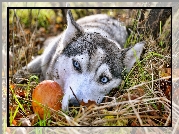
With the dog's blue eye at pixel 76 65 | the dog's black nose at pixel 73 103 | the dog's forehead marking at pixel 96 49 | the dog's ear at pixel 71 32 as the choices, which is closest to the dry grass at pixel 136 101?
the dog's black nose at pixel 73 103

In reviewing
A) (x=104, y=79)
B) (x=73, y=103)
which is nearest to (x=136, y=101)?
(x=104, y=79)

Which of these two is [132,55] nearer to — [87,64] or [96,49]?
[96,49]

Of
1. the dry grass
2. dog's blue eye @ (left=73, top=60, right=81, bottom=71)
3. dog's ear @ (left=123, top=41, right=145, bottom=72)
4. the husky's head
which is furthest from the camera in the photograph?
dog's ear @ (left=123, top=41, right=145, bottom=72)

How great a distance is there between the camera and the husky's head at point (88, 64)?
3.43m

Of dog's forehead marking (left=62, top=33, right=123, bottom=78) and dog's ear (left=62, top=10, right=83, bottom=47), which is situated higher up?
dog's ear (left=62, top=10, right=83, bottom=47)

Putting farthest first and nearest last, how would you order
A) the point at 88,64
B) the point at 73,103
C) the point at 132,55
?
the point at 132,55
the point at 88,64
the point at 73,103

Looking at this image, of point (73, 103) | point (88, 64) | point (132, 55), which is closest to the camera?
point (73, 103)

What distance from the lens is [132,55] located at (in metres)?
3.73

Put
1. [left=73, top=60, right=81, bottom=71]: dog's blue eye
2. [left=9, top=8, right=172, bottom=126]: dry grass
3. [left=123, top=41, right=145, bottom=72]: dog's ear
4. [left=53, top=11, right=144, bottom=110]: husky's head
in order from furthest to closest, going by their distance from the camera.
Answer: [left=123, top=41, right=145, bottom=72]: dog's ear, [left=73, top=60, right=81, bottom=71]: dog's blue eye, [left=53, top=11, right=144, bottom=110]: husky's head, [left=9, top=8, right=172, bottom=126]: dry grass

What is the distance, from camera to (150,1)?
353 centimetres

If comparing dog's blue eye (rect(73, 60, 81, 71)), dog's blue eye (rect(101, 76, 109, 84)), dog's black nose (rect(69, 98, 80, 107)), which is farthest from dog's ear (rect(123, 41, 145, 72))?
dog's black nose (rect(69, 98, 80, 107))

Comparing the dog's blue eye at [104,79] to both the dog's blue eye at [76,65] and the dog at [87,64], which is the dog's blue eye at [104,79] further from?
the dog's blue eye at [76,65]

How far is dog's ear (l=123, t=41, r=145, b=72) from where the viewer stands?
367 cm

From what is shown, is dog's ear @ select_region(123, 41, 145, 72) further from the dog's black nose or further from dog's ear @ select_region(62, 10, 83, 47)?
the dog's black nose
